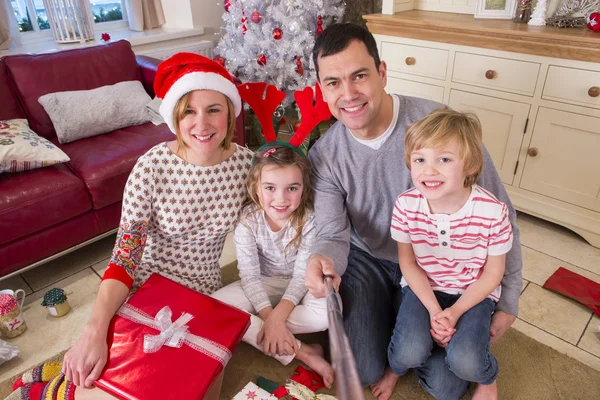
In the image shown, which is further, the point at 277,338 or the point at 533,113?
the point at 533,113

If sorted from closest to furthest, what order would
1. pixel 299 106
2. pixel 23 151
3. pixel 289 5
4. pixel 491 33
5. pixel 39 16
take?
pixel 299 106
pixel 23 151
pixel 491 33
pixel 289 5
pixel 39 16

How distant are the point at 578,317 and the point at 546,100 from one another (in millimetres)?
984

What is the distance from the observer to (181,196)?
1433 mm

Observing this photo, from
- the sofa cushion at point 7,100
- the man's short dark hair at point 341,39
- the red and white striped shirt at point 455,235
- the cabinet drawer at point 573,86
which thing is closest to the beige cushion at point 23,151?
the sofa cushion at point 7,100

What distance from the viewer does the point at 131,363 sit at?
114 centimetres

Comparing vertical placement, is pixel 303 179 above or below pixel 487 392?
above

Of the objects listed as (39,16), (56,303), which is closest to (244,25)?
(39,16)

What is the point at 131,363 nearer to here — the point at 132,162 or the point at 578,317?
the point at 132,162

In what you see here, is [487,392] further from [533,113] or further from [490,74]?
[490,74]

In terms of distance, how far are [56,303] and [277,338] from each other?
958 millimetres

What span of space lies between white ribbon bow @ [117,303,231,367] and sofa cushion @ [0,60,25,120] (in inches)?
58.8

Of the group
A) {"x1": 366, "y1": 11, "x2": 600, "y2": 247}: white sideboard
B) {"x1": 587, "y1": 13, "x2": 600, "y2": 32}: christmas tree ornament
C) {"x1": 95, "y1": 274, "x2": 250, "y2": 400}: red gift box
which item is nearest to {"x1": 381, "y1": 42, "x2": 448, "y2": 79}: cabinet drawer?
{"x1": 366, "y1": 11, "x2": 600, "y2": 247}: white sideboard

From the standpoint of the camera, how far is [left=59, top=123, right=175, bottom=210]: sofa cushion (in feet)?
6.29

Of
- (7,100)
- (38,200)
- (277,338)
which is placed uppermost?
(7,100)
